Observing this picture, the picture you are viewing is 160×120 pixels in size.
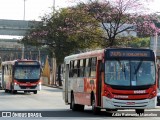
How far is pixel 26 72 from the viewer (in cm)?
4697

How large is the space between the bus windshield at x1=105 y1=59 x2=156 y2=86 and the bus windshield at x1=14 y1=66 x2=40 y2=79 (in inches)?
993

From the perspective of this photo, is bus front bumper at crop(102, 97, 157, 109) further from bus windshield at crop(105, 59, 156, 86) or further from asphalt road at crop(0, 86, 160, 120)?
bus windshield at crop(105, 59, 156, 86)

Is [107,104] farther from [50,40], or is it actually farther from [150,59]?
[50,40]

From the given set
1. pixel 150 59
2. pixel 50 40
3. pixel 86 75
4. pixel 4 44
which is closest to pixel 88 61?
pixel 86 75

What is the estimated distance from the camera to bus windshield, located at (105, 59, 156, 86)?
2192 centimetres

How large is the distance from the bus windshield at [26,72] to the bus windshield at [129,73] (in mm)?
25220

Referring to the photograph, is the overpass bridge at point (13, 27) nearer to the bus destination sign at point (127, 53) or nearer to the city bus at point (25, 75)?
the city bus at point (25, 75)

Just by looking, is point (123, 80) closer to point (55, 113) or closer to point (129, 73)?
point (129, 73)

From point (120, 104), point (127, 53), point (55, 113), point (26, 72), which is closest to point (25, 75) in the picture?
point (26, 72)

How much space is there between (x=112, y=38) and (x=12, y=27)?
43.1 m

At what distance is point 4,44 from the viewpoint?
15562 cm

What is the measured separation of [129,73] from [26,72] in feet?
84.3

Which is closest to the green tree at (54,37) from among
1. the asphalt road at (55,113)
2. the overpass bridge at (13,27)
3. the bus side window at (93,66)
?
the overpass bridge at (13,27)

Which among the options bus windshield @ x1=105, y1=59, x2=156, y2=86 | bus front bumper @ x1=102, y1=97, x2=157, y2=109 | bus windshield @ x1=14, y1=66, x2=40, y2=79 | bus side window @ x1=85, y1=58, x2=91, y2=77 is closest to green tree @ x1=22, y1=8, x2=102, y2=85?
bus windshield @ x1=14, y1=66, x2=40, y2=79
